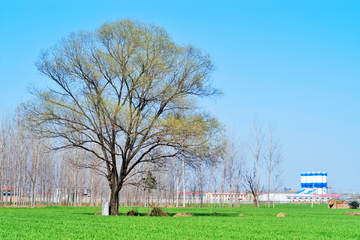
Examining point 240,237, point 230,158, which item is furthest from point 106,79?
point 230,158

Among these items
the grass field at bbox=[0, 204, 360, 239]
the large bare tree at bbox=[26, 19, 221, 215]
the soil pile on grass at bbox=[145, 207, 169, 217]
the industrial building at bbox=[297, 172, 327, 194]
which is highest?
the large bare tree at bbox=[26, 19, 221, 215]

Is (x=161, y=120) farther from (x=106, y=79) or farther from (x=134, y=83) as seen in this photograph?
(x=106, y=79)

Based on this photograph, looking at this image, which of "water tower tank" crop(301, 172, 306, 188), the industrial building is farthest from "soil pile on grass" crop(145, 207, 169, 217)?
"water tower tank" crop(301, 172, 306, 188)

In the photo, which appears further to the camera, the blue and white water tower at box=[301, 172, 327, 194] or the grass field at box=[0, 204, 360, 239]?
the blue and white water tower at box=[301, 172, 327, 194]

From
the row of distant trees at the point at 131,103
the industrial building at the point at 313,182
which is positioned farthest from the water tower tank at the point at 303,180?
the row of distant trees at the point at 131,103

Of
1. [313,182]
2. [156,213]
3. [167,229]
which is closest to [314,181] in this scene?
[313,182]

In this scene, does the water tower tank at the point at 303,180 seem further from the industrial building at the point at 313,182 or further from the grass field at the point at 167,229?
the grass field at the point at 167,229

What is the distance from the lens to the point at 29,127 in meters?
20.1

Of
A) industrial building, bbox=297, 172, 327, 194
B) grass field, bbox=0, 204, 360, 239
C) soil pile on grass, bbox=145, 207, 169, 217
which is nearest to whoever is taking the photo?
grass field, bbox=0, 204, 360, 239

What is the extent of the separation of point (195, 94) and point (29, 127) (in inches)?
403

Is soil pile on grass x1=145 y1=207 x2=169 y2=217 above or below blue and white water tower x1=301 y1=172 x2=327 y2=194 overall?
above

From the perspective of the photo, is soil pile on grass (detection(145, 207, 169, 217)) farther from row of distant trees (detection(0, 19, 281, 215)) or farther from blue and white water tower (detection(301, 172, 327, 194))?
blue and white water tower (detection(301, 172, 327, 194))

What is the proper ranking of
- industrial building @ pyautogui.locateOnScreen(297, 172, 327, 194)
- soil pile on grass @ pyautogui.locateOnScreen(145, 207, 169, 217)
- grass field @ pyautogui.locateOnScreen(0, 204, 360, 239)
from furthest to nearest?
industrial building @ pyautogui.locateOnScreen(297, 172, 327, 194) → soil pile on grass @ pyautogui.locateOnScreen(145, 207, 169, 217) → grass field @ pyautogui.locateOnScreen(0, 204, 360, 239)

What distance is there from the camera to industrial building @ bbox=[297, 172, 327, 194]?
343 feet
